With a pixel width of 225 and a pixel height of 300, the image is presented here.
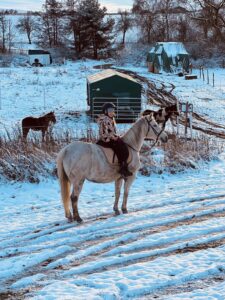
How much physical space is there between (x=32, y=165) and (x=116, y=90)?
1368 cm

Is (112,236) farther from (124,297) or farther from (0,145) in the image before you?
(0,145)

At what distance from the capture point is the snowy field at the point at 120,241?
549cm

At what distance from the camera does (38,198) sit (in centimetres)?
1029

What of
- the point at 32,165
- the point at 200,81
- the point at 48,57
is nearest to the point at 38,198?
the point at 32,165

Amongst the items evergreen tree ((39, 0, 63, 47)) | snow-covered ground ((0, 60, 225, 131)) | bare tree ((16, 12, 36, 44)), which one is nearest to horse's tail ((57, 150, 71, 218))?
snow-covered ground ((0, 60, 225, 131))

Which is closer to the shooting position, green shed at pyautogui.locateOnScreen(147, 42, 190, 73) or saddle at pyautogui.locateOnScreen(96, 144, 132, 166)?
saddle at pyautogui.locateOnScreen(96, 144, 132, 166)

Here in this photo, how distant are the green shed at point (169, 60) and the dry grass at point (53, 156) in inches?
1420

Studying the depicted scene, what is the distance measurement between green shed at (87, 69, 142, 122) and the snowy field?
11.3 meters

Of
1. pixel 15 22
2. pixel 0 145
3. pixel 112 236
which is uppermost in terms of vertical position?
pixel 15 22

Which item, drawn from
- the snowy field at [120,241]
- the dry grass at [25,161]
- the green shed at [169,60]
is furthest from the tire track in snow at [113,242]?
the green shed at [169,60]

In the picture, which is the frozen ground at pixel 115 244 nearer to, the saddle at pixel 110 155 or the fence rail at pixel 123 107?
the saddle at pixel 110 155

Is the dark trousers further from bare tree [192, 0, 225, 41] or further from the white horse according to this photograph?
bare tree [192, 0, 225, 41]

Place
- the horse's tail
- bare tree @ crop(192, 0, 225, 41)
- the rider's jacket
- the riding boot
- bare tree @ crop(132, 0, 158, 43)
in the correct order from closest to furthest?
the horse's tail, the rider's jacket, the riding boot, bare tree @ crop(192, 0, 225, 41), bare tree @ crop(132, 0, 158, 43)

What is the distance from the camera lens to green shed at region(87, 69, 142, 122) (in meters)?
24.0
